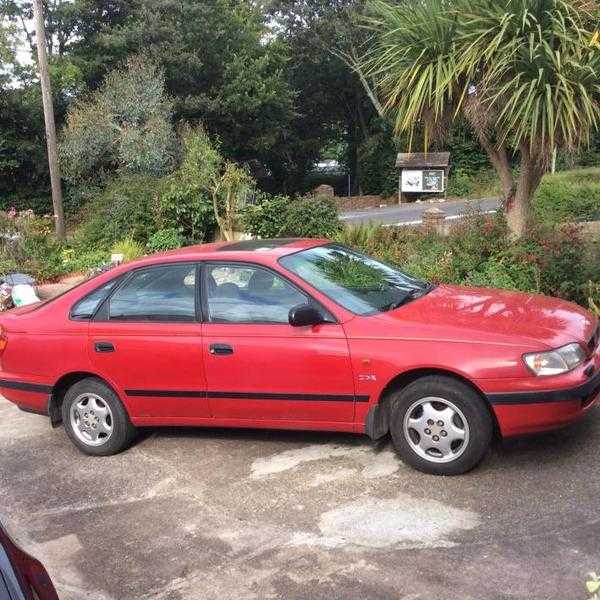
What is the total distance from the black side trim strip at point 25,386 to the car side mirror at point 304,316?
6.56 ft

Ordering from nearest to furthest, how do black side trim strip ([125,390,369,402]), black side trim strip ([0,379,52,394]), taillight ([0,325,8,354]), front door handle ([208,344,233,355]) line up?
black side trim strip ([125,390,369,402]) → front door handle ([208,344,233,355]) → black side trim strip ([0,379,52,394]) → taillight ([0,325,8,354])

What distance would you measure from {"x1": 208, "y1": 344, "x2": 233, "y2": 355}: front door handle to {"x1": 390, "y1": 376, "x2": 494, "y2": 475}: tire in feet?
3.64

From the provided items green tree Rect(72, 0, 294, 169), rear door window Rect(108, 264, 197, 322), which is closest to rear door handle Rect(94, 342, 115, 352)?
rear door window Rect(108, 264, 197, 322)

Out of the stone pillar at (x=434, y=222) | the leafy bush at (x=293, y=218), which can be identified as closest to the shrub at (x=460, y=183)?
the leafy bush at (x=293, y=218)

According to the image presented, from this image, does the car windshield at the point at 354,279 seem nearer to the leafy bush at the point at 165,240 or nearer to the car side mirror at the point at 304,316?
the car side mirror at the point at 304,316

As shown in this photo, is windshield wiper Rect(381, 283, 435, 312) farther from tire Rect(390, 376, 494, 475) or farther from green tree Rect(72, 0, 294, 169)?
green tree Rect(72, 0, 294, 169)

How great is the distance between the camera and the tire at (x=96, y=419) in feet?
16.9

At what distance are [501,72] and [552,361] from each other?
13.6 ft

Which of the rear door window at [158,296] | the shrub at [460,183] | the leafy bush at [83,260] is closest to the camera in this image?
the rear door window at [158,296]

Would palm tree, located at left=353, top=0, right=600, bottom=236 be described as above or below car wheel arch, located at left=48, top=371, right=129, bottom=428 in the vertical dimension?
above

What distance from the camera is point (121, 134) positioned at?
65.3 feet

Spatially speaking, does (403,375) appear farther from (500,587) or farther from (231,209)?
(231,209)

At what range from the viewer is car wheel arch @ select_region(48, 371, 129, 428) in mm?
5195

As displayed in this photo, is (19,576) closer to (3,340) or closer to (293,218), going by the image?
(3,340)
